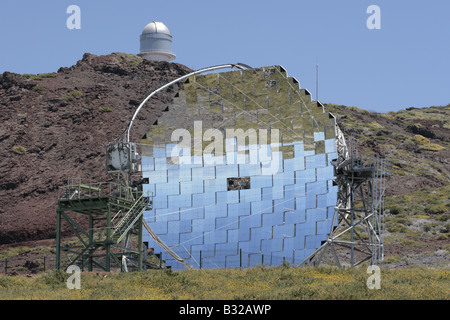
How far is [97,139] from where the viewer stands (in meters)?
102

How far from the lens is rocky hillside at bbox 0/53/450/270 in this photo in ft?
276

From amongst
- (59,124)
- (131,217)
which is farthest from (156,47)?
(131,217)

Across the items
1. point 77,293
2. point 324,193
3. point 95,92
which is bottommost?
point 77,293

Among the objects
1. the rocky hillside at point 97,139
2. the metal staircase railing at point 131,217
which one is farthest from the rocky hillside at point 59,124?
the metal staircase railing at point 131,217

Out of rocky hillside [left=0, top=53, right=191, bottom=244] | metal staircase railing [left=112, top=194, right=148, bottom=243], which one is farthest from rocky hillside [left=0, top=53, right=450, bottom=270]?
metal staircase railing [left=112, top=194, right=148, bottom=243]

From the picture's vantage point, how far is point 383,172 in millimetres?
44969

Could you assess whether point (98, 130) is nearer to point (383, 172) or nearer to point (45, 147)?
point (45, 147)

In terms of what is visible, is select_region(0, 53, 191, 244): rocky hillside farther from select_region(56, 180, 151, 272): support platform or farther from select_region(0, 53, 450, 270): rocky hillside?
select_region(56, 180, 151, 272): support platform

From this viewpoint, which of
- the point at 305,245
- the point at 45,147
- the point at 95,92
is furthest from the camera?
the point at 95,92

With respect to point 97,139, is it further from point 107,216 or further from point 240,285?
point 240,285

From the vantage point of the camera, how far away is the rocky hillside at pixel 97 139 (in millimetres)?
84188

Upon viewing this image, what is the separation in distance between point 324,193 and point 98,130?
212 ft
